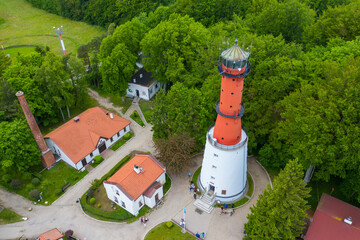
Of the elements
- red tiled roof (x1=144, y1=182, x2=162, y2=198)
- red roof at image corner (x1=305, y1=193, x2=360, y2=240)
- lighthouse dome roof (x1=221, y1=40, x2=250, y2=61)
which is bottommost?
red tiled roof (x1=144, y1=182, x2=162, y2=198)

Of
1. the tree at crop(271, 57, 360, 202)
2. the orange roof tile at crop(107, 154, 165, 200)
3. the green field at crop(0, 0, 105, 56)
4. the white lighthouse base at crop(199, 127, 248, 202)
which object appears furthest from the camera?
the green field at crop(0, 0, 105, 56)

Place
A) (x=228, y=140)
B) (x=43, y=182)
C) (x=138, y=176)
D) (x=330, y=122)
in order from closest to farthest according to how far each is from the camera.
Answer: (x=330, y=122) < (x=228, y=140) < (x=138, y=176) < (x=43, y=182)

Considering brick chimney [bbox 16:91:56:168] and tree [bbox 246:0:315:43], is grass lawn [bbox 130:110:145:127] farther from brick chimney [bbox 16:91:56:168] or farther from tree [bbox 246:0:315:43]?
tree [bbox 246:0:315:43]

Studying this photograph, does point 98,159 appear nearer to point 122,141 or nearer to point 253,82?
point 122,141

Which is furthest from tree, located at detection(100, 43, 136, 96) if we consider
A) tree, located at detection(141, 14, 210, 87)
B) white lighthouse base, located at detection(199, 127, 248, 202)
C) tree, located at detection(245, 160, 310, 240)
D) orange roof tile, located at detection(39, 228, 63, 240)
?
tree, located at detection(245, 160, 310, 240)

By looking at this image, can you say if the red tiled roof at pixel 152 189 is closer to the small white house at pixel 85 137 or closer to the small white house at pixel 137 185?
the small white house at pixel 137 185

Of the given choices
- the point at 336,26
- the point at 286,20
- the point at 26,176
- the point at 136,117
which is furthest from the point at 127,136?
the point at 336,26
